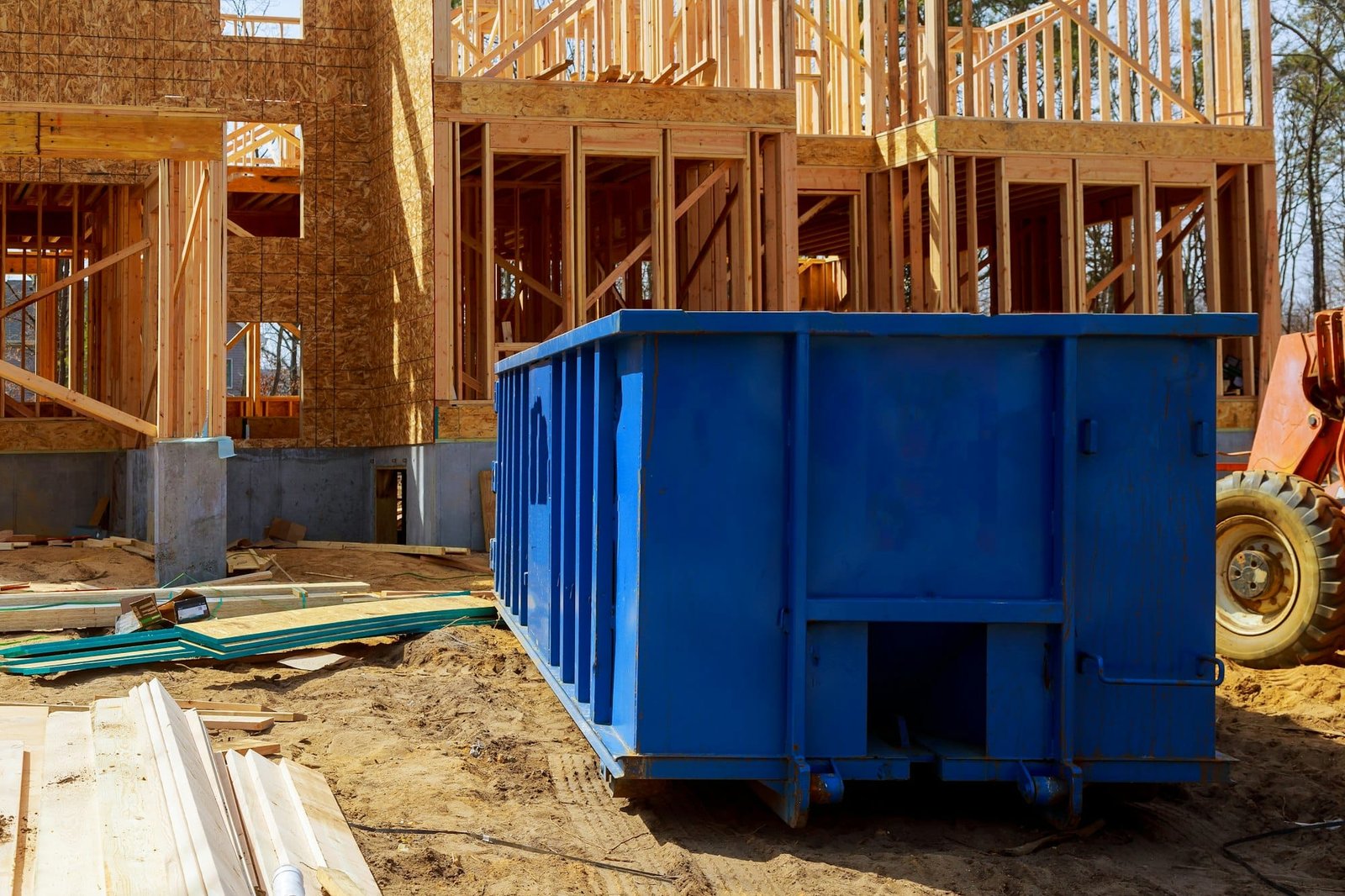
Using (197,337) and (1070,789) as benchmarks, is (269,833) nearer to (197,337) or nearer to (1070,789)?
(1070,789)

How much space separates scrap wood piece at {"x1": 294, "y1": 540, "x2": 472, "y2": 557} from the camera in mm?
15289

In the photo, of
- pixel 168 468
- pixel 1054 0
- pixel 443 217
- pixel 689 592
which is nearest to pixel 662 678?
pixel 689 592

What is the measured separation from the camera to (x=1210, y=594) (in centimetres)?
551

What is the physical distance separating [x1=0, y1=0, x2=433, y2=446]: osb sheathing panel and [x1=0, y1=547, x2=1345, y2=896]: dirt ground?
355 inches

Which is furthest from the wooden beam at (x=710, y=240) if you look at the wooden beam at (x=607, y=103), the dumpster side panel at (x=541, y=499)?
the dumpster side panel at (x=541, y=499)

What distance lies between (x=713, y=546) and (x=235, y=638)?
5.29m

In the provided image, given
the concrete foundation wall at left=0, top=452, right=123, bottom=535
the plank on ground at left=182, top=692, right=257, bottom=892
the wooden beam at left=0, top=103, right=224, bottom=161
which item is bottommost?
the plank on ground at left=182, top=692, right=257, bottom=892

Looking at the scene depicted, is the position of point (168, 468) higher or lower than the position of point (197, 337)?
lower

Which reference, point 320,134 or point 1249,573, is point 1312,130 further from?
point 1249,573

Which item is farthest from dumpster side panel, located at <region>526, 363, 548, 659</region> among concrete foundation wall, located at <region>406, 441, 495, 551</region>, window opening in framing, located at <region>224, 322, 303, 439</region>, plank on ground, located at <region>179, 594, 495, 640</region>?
concrete foundation wall, located at <region>406, 441, 495, 551</region>

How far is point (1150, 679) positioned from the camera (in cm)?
546

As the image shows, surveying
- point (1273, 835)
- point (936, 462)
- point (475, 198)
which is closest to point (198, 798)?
point (936, 462)

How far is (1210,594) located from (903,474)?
1.41 m

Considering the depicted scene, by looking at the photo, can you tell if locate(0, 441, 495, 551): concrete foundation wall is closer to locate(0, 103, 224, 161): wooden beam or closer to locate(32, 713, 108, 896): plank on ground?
locate(0, 103, 224, 161): wooden beam
